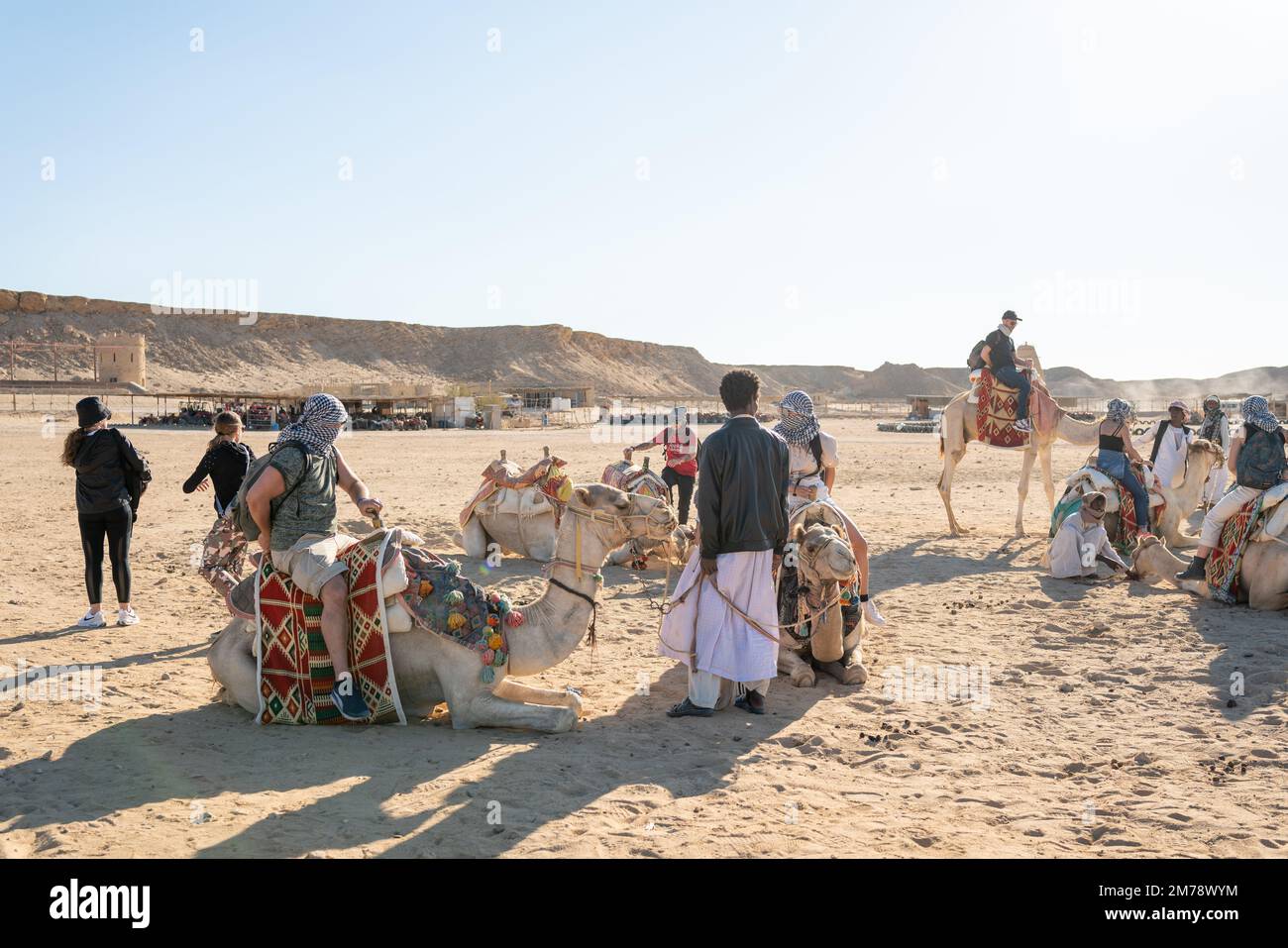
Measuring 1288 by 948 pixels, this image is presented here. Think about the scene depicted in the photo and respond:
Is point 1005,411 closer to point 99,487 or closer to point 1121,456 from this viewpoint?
point 1121,456

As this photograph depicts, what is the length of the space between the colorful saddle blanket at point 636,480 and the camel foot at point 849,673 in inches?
178

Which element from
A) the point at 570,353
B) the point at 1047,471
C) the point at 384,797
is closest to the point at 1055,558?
the point at 1047,471

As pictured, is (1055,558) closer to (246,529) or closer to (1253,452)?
(1253,452)

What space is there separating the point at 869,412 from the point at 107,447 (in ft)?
269

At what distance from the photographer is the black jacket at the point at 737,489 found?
629cm

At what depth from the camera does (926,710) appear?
6621mm

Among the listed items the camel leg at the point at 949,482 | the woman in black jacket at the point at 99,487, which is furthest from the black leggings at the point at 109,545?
the camel leg at the point at 949,482

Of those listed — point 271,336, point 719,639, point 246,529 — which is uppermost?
point 271,336

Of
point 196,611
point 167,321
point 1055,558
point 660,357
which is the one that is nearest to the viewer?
point 196,611

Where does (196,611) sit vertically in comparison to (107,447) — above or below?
below

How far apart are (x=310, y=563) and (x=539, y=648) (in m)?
1.48

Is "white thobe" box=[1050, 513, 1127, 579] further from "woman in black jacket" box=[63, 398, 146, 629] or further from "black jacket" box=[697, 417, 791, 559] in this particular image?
"woman in black jacket" box=[63, 398, 146, 629]

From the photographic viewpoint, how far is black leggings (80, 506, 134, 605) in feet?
27.2

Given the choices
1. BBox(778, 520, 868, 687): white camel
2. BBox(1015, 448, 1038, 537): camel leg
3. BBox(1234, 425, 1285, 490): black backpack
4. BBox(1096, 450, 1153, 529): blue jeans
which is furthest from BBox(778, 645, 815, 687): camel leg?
BBox(1015, 448, 1038, 537): camel leg
